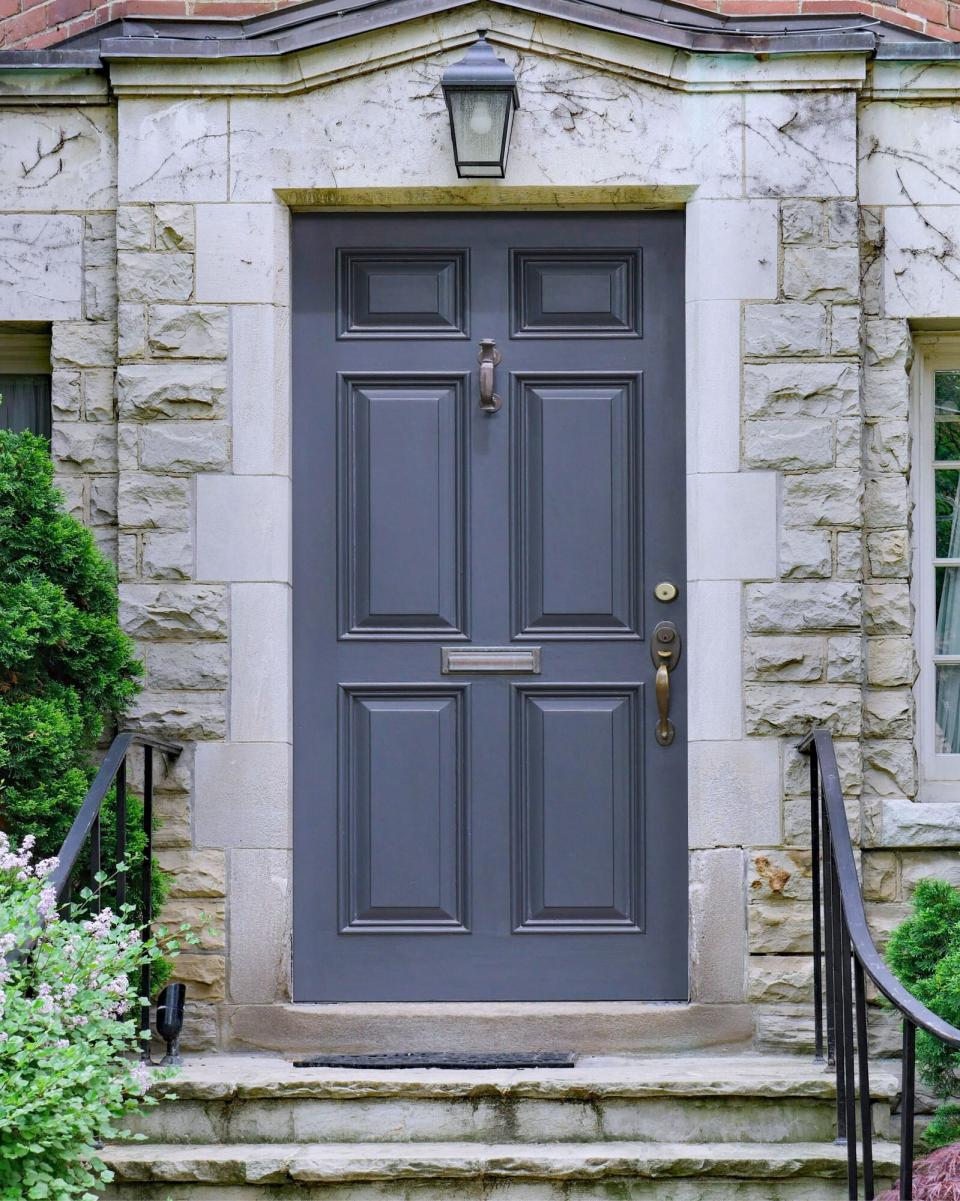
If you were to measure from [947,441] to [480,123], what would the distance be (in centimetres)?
179

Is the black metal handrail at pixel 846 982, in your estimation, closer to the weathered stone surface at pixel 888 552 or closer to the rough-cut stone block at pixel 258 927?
the weathered stone surface at pixel 888 552

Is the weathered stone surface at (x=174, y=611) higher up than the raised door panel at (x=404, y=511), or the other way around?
the raised door panel at (x=404, y=511)

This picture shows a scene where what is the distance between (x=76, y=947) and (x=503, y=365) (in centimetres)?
226

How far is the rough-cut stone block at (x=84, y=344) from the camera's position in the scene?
16.0ft

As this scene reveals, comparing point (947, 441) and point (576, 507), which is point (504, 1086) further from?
point (947, 441)

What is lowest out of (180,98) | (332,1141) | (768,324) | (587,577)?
(332,1141)

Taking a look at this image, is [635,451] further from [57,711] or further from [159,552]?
[57,711]

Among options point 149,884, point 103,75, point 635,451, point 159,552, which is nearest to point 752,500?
point 635,451

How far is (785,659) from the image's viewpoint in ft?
15.4

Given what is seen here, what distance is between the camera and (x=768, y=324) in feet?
15.7

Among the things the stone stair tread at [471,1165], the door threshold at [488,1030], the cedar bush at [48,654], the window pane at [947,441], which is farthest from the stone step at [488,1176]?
the window pane at [947,441]

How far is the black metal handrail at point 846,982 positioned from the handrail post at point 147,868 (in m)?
1.82

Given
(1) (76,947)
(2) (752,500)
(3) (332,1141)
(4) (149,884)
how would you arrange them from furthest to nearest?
(2) (752,500) < (4) (149,884) < (3) (332,1141) < (1) (76,947)

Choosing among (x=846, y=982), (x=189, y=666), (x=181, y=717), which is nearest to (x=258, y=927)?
(x=181, y=717)
